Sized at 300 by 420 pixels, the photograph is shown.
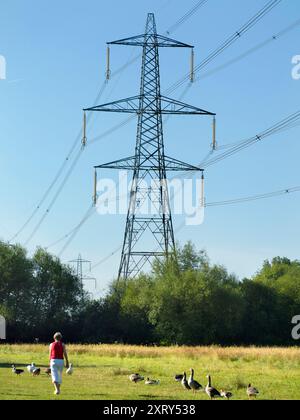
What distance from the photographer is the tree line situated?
82.1 m

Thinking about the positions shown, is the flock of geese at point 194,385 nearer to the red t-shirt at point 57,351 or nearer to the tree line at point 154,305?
the red t-shirt at point 57,351

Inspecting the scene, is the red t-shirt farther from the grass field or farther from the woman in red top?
the grass field

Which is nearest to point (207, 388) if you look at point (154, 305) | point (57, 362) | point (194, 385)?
point (194, 385)

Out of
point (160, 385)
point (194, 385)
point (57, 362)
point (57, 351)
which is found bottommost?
point (160, 385)

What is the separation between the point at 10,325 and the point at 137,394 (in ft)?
218

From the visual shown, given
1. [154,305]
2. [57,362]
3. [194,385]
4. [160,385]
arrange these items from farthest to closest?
[154,305]
[160,385]
[194,385]
[57,362]

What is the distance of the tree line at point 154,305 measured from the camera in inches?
3231

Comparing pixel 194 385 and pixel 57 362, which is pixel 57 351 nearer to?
pixel 57 362

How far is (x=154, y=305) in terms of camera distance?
82625 millimetres

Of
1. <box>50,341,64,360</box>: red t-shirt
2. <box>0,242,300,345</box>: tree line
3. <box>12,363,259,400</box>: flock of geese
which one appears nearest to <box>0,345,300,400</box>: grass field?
<box>12,363,259,400</box>: flock of geese

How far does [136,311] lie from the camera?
83875 millimetres

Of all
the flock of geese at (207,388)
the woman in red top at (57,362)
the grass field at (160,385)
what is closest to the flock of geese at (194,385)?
the flock of geese at (207,388)
